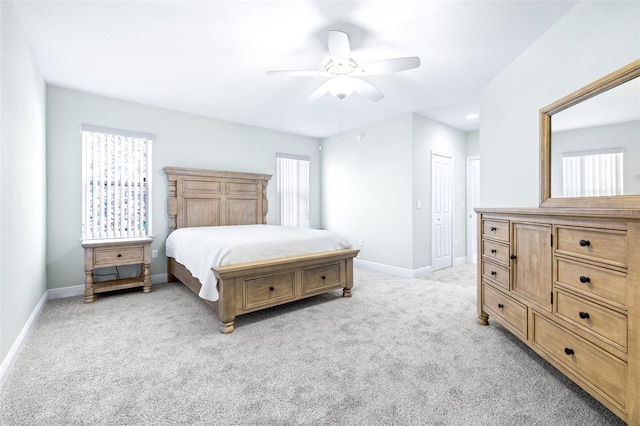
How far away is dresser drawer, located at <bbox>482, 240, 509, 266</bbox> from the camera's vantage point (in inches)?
87.7

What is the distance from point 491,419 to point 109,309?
3556mm

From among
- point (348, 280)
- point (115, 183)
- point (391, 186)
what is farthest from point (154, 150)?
point (391, 186)

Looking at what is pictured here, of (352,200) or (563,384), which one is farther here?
(352,200)

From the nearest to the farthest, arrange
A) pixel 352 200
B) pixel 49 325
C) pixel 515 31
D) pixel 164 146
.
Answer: pixel 515 31, pixel 49 325, pixel 164 146, pixel 352 200

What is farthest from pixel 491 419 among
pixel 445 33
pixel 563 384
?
pixel 445 33

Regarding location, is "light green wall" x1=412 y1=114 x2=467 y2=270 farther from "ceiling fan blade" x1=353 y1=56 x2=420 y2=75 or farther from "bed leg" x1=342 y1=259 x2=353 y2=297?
"ceiling fan blade" x1=353 y1=56 x2=420 y2=75

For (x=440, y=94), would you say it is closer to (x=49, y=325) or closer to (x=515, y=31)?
(x=515, y=31)

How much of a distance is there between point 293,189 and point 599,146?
4.60 metres

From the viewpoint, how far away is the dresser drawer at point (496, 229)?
→ 2.23 meters

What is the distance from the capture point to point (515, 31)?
2373 millimetres

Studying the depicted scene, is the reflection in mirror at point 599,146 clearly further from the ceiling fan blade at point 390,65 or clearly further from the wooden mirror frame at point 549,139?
the ceiling fan blade at point 390,65

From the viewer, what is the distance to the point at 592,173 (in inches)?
75.5

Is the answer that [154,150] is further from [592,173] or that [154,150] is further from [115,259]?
[592,173]

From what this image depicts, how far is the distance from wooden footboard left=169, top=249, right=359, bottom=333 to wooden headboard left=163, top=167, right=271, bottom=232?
3.52ft
